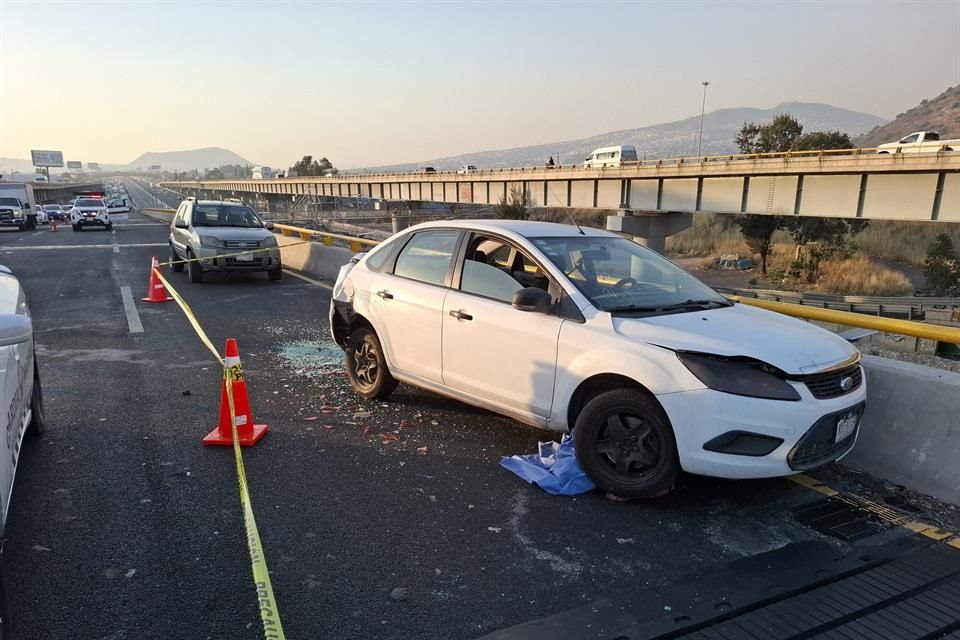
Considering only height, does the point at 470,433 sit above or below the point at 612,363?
below

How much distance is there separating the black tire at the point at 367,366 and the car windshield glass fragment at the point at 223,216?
9.28 meters

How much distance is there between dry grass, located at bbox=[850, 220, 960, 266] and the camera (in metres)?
43.5

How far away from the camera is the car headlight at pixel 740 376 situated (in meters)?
3.59

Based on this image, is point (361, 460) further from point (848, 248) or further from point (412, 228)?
point (848, 248)

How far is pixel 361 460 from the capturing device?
4625mm

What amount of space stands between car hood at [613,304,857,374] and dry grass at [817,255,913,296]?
35758 mm

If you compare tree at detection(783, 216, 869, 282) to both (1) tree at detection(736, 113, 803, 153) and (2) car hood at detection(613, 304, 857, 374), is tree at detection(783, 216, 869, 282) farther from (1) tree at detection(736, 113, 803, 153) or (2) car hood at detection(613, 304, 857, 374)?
(2) car hood at detection(613, 304, 857, 374)

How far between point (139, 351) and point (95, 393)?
1778 millimetres

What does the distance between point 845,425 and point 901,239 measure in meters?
50.4

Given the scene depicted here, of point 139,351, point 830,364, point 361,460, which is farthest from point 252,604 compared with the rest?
point 139,351

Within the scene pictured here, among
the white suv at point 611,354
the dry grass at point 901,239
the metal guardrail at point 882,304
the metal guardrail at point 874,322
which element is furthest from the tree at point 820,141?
the white suv at point 611,354

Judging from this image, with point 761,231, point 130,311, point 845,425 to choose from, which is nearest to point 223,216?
point 130,311

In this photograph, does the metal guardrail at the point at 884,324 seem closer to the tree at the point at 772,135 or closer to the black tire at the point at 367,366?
the black tire at the point at 367,366

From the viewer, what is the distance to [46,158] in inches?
5763
